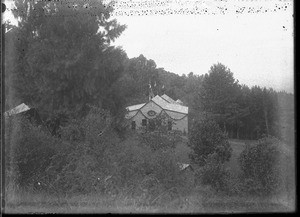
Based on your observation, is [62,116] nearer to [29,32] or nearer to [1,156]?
[29,32]

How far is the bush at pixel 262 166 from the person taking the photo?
6262 millimetres

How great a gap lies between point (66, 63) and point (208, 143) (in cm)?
315

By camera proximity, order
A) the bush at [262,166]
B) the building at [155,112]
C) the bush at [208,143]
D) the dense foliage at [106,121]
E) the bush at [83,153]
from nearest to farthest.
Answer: the bush at [262,166]
the dense foliage at [106,121]
the bush at [83,153]
the bush at [208,143]
the building at [155,112]

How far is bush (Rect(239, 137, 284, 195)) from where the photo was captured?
6.26 meters

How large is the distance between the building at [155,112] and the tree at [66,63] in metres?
0.57

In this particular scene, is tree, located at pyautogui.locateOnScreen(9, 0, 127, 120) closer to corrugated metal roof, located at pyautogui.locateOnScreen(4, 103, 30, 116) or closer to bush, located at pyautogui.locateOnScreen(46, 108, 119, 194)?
corrugated metal roof, located at pyautogui.locateOnScreen(4, 103, 30, 116)

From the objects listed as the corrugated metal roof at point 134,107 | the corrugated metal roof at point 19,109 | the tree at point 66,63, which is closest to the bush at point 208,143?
the corrugated metal roof at point 134,107

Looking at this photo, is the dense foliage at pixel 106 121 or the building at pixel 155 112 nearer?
the dense foliage at pixel 106 121

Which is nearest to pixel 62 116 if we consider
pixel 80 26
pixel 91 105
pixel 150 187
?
pixel 91 105

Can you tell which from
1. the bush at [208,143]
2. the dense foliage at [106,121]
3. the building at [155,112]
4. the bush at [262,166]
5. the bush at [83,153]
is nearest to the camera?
the bush at [262,166]

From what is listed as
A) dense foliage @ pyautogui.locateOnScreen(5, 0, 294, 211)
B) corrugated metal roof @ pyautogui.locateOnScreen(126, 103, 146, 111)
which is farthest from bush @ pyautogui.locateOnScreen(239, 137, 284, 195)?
corrugated metal roof @ pyautogui.locateOnScreen(126, 103, 146, 111)

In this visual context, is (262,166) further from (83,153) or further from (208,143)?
(83,153)

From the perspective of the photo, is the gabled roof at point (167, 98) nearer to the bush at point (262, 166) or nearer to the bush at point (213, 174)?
the bush at point (213, 174)

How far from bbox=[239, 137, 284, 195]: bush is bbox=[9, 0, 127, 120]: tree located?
2.84m
